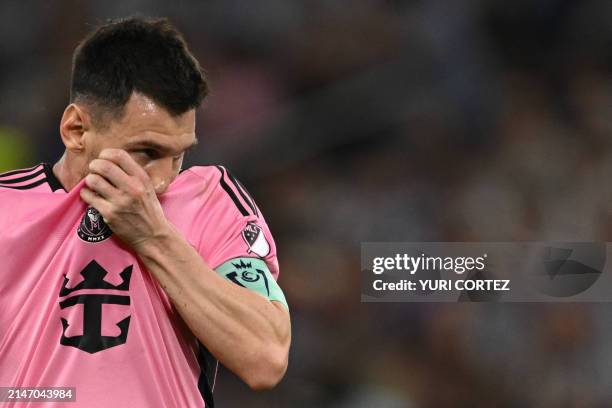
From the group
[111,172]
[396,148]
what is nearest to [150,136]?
[111,172]

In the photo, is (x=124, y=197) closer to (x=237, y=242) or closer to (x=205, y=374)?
(x=237, y=242)

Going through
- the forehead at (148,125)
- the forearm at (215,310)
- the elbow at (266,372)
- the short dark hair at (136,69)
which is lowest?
the elbow at (266,372)

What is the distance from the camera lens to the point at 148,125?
165 cm

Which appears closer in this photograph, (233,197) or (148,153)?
(148,153)

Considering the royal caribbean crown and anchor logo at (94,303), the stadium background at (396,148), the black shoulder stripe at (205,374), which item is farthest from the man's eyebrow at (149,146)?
the stadium background at (396,148)

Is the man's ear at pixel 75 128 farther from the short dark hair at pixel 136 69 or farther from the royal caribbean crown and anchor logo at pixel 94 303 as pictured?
the royal caribbean crown and anchor logo at pixel 94 303

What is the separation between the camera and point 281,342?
1.64m

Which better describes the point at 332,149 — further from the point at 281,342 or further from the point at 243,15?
the point at 281,342

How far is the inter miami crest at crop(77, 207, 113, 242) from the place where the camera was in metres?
1.64

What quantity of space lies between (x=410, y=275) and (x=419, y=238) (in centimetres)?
34

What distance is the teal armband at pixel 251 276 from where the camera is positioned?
5.52ft

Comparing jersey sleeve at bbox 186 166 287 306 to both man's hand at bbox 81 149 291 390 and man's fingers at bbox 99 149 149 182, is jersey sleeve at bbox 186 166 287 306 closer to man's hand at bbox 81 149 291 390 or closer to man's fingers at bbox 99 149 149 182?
man's hand at bbox 81 149 291 390

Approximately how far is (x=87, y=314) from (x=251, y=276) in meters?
0.30

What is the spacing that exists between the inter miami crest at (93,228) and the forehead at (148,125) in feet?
0.49
